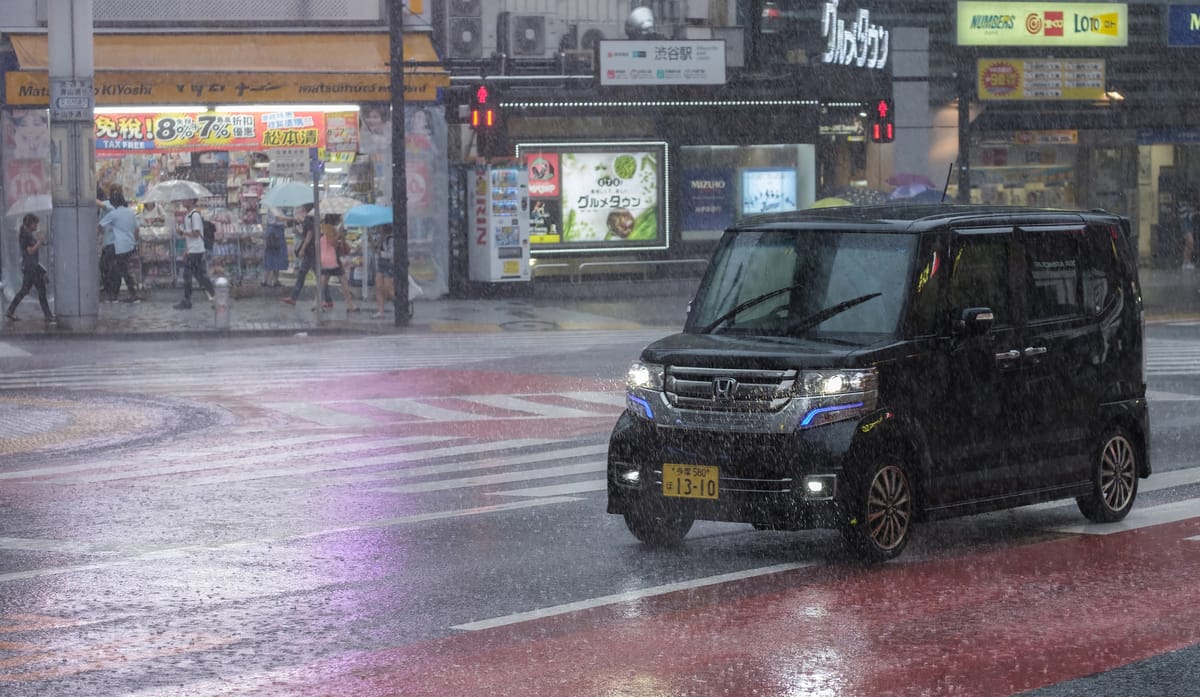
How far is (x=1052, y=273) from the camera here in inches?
421

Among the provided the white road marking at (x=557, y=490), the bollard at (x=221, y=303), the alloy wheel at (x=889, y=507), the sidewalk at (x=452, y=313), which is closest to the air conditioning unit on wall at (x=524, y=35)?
the sidewalk at (x=452, y=313)

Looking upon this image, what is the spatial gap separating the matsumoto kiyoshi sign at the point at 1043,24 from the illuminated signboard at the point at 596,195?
8929 millimetres

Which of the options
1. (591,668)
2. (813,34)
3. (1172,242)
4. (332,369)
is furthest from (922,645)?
(1172,242)

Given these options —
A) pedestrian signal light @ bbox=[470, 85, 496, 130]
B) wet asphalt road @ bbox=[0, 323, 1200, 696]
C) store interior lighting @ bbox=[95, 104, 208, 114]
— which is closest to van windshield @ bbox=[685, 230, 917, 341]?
wet asphalt road @ bbox=[0, 323, 1200, 696]

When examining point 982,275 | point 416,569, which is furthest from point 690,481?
point 982,275

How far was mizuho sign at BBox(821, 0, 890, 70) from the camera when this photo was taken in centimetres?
3950

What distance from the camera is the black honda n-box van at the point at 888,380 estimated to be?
9453 mm

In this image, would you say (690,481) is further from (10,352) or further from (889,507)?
(10,352)

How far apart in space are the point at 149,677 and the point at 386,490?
546 cm

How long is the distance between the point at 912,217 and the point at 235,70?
2503 cm

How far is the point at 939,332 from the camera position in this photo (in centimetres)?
996

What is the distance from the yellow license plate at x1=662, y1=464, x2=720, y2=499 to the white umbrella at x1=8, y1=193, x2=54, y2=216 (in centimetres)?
2231

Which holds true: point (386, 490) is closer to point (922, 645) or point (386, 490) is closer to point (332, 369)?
point (922, 645)

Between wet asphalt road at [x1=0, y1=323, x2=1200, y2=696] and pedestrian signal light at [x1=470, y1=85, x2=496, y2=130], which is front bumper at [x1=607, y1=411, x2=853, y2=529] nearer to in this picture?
wet asphalt road at [x1=0, y1=323, x2=1200, y2=696]
